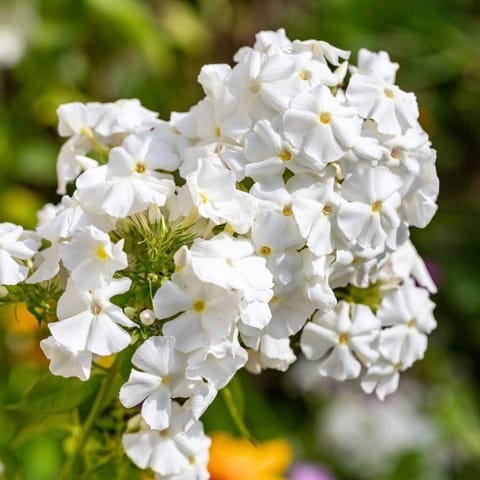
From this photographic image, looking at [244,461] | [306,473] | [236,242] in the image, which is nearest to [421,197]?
[236,242]

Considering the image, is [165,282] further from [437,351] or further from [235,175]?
[437,351]

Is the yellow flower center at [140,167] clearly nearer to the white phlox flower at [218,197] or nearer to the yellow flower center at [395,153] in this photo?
the white phlox flower at [218,197]

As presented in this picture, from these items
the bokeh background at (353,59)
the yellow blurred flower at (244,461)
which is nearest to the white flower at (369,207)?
the yellow blurred flower at (244,461)

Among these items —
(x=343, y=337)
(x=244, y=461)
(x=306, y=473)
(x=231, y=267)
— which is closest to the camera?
(x=231, y=267)

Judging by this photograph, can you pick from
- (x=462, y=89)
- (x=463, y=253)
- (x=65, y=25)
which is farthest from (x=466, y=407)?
(x=65, y=25)

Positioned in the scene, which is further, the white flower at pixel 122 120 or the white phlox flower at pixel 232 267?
the white flower at pixel 122 120

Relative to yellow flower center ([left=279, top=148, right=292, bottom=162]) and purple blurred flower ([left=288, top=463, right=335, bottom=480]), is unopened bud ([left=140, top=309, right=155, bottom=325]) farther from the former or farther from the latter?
purple blurred flower ([left=288, top=463, right=335, bottom=480])

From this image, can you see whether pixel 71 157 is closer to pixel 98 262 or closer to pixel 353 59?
pixel 98 262
